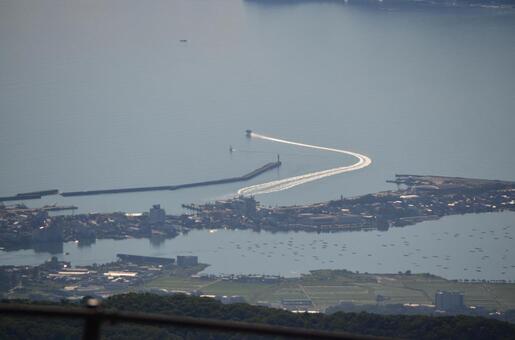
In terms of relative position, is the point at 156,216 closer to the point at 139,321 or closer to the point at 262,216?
the point at 262,216

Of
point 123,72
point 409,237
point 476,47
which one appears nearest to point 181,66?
point 123,72

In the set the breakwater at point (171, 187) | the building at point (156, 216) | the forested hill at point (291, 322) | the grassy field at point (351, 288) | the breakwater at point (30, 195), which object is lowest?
the forested hill at point (291, 322)

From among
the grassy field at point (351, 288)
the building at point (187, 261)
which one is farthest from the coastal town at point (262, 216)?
the grassy field at point (351, 288)

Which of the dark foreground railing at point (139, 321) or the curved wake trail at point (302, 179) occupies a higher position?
the curved wake trail at point (302, 179)

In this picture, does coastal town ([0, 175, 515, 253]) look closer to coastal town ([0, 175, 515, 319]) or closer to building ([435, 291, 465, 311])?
coastal town ([0, 175, 515, 319])

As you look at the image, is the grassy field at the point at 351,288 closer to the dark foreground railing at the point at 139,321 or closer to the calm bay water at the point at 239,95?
Answer: the calm bay water at the point at 239,95

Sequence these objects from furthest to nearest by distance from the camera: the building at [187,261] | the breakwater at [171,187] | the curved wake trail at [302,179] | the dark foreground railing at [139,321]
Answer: the curved wake trail at [302,179], the breakwater at [171,187], the building at [187,261], the dark foreground railing at [139,321]

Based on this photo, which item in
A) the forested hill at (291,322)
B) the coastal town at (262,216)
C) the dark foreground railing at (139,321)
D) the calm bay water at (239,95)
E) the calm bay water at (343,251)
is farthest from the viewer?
the calm bay water at (239,95)
